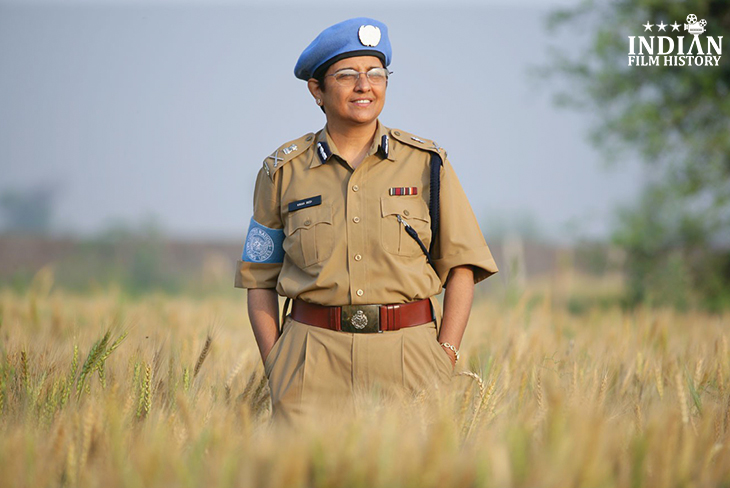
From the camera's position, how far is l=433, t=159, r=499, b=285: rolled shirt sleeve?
2.80 metres

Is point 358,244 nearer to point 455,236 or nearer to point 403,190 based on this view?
point 403,190

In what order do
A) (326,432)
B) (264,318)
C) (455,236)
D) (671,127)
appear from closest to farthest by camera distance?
(326,432)
(455,236)
(264,318)
(671,127)

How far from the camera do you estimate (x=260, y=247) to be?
2934 mm

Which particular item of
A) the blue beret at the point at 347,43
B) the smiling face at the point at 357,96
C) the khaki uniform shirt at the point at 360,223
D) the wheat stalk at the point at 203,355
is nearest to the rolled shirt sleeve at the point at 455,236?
the khaki uniform shirt at the point at 360,223

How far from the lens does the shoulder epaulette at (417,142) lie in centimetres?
283

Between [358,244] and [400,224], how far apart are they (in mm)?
166

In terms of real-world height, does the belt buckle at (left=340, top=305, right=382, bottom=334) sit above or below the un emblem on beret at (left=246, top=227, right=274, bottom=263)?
below

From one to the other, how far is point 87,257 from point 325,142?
54.0 feet

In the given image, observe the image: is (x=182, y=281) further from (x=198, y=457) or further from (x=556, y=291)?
(x=198, y=457)

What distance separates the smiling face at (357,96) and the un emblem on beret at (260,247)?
1.81ft

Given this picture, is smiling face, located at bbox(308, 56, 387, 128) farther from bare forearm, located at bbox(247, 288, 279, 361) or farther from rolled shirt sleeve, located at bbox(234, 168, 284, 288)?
bare forearm, located at bbox(247, 288, 279, 361)

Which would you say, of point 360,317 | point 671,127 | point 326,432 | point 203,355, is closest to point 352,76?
point 360,317

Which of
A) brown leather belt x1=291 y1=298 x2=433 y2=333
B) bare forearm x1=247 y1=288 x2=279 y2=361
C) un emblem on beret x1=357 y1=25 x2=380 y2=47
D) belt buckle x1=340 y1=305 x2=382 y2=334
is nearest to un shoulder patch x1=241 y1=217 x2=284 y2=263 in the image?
bare forearm x1=247 y1=288 x2=279 y2=361

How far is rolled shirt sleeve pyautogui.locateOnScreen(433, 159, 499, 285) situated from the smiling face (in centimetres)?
36
